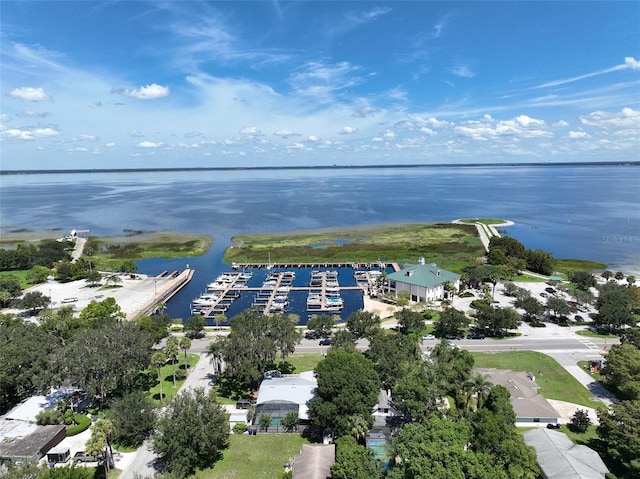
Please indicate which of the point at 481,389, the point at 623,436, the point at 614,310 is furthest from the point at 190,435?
the point at 614,310

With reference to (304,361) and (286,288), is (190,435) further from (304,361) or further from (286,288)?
(286,288)

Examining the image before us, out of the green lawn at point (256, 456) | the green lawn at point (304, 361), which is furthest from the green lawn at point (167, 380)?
the green lawn at point (304, 361)

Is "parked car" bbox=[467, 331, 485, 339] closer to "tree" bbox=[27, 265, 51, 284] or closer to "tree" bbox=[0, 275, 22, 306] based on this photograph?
"tree" bbox=[0, 275, 22, 306]

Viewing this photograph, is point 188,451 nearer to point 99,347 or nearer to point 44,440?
point 44,440

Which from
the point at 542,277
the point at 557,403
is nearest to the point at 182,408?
the point at 557,403

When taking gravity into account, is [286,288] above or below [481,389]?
below

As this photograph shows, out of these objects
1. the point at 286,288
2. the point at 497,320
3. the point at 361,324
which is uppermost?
the point at 497,320
